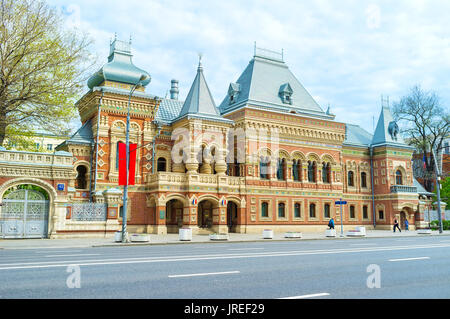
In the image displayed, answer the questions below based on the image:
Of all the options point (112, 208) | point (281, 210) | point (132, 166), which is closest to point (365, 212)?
point (281, 210)

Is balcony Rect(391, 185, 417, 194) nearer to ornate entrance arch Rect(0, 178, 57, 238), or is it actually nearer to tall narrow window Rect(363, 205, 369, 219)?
tall narrow window Rect(363, 205, 369, 219)

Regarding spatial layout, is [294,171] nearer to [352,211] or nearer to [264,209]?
[264,209]

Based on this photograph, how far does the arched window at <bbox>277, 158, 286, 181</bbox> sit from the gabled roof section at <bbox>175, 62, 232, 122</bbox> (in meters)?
7.30

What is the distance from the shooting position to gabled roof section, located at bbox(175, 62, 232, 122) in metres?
34.6

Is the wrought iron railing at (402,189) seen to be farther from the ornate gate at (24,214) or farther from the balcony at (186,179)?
the ornate gate at (24,214)

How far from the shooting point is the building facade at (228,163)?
3250cm

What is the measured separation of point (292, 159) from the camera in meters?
39.3

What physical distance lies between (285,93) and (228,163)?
966 cm

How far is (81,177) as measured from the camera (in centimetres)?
3347

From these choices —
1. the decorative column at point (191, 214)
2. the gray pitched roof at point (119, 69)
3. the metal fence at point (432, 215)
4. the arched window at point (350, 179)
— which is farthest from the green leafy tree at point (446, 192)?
the gray pitched roof at point (119, 69)

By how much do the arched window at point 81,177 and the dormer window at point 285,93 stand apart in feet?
65.5
